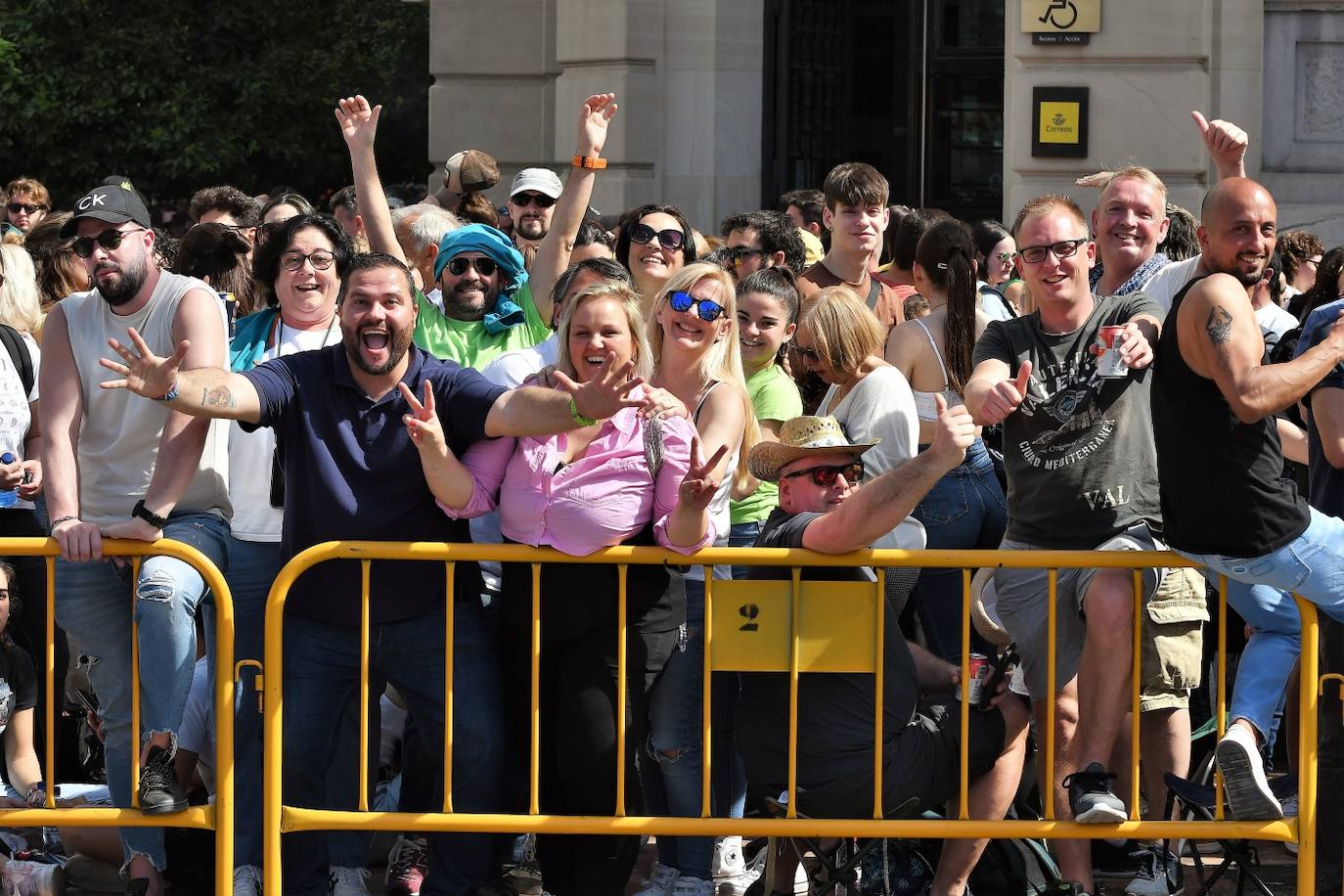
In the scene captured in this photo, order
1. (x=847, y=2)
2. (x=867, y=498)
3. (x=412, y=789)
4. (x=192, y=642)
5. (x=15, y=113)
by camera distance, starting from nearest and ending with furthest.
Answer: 1. (x=867, y=498)
2. (x=192, y=642)
3. (x=412, y=789)
4. (x=847, y=2)
5. (x=15, y=113)

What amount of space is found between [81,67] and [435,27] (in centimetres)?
812

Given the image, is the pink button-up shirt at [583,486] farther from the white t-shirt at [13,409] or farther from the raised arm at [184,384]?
the white t-shirt at [13,409]

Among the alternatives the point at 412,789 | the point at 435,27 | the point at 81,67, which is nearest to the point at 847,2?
the point at 435,27

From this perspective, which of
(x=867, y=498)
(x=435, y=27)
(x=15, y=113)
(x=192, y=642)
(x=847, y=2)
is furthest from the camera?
(x=15, y=113)

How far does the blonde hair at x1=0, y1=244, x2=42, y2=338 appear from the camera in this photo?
7809mm

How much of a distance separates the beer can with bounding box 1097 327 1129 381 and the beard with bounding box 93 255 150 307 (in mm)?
3030

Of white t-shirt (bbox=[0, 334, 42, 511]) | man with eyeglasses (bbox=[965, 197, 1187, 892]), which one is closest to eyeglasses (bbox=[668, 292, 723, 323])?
man with eyeglasses (bbox=[965, 197, 1187, 892])

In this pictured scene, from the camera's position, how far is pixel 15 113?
22.0m

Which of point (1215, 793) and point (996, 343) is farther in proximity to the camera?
point (996, 343)

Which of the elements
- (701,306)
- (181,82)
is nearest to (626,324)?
(701,306)

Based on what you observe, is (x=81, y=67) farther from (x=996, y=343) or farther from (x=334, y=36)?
(x=996, y=343)

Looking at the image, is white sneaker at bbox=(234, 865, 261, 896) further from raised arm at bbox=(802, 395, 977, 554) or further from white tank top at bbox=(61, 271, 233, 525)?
raised arm at bbox=(802, 395, 977, 554)

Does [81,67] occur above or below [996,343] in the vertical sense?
above

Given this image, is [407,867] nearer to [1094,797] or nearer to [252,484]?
[252,484]
